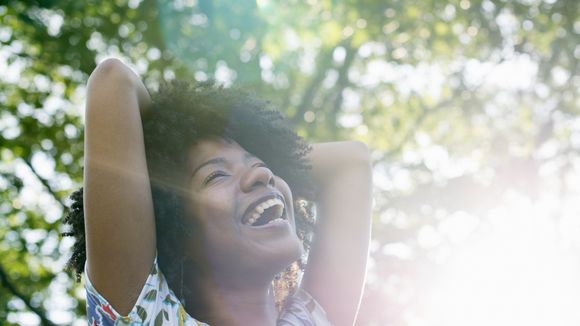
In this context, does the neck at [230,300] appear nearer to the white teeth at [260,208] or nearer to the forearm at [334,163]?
the white teeth at [260,208]

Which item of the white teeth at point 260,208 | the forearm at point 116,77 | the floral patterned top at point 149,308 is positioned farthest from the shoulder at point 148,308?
the forearm at point 116,77

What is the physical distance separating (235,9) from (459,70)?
13.5 feet

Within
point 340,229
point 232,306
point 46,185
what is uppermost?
point 46,185

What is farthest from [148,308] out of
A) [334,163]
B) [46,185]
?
[46,185]

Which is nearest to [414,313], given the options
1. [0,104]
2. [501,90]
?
[501,90]

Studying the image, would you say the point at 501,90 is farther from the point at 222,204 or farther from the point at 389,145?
the point at 222,204

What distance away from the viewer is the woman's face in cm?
205

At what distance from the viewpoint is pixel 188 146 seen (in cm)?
225

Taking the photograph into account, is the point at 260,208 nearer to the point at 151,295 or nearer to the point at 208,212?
the point at 208,212

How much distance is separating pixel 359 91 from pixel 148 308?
8.02 metres

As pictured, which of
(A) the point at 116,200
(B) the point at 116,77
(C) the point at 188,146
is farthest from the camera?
(C) the point at 188,146

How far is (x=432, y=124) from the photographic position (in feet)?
32.1

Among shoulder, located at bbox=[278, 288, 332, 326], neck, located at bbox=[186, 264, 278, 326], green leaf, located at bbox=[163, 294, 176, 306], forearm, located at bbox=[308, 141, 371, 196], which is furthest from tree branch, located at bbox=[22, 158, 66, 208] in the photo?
green leaf, located at bbox=[163, 294, 176, 306]

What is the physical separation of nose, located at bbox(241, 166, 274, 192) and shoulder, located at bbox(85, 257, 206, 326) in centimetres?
35
